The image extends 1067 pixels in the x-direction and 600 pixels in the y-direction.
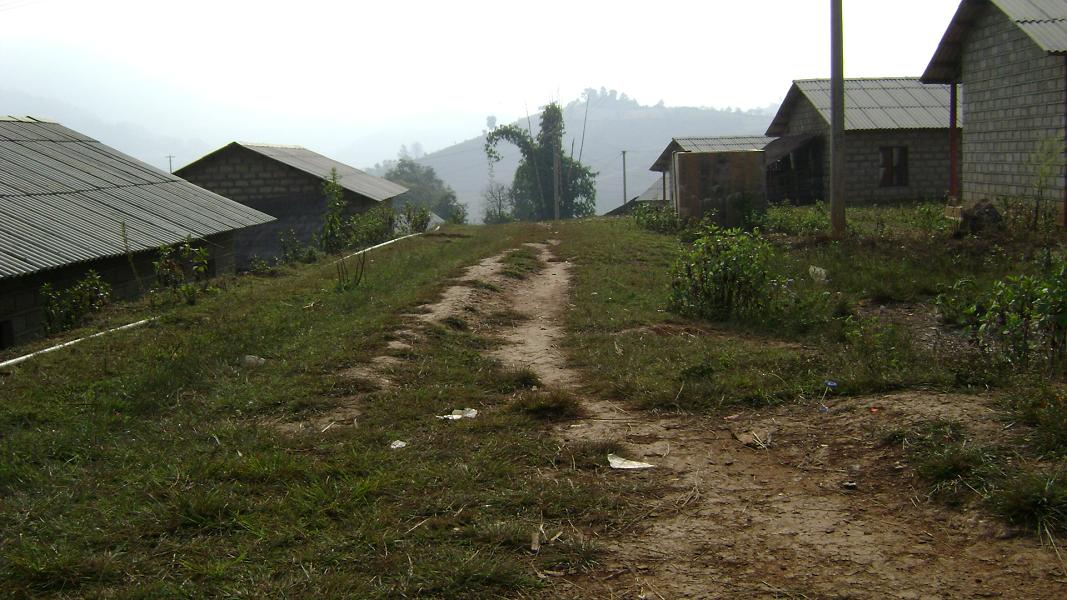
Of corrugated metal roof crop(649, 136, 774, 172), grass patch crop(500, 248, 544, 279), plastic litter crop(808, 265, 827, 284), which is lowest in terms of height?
plastic litter crop(808, 265, 827, 284)

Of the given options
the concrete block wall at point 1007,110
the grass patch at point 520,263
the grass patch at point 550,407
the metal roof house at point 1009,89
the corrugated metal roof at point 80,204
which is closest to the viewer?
the grass patch at point 550,407

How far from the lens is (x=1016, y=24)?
637 inches

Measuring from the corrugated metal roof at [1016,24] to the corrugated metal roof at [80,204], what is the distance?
48.7 ft

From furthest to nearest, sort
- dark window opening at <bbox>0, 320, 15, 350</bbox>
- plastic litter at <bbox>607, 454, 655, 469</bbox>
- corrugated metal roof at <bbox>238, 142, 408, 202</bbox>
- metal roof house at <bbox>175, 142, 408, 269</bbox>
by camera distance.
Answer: corrugated metal roof at <bbox>238, 142, 408, 202</bbox> → metal roof house at <bbox>175, 142, 408, 269</bbox> → dark window opening at <bbox>0, 320, 15, 350</bbox> → plastic litter at <bbox>607, 454, 655, 469</bbox>

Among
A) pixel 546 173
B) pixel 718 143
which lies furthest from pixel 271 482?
pixel 546 173

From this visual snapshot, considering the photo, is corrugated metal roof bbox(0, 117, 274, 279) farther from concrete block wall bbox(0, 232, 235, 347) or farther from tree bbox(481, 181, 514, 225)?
tree bbox(481, 181, 514, 225)

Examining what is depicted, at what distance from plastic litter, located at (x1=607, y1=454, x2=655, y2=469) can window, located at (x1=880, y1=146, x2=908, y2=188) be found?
960 inches

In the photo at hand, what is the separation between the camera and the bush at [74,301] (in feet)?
33.9

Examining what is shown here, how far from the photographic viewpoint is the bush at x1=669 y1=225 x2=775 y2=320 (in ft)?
27.9

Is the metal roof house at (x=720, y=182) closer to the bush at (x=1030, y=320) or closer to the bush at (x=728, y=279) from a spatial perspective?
the bush at (x=728, y=279)

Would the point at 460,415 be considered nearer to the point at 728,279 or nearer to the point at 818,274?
the point at 728,279

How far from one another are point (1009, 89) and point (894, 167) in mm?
9508

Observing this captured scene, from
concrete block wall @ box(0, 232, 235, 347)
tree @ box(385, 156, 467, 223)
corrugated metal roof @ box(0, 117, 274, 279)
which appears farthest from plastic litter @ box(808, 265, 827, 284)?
tree @ box(385, 156, 467, 223)

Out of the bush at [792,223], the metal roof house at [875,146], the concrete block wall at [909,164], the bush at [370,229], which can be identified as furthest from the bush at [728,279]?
the concrete block wall at [909,164]
